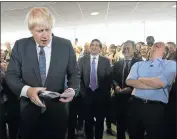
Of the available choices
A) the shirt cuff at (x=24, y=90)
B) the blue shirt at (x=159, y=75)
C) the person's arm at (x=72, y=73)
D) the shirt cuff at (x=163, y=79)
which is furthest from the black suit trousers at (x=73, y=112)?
the shirt cuff at (x=24, y=90)

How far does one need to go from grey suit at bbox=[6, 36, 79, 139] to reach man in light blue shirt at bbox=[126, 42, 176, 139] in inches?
48.3

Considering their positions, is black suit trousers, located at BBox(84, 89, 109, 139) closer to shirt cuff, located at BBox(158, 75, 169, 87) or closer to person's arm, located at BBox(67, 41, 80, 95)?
shirt cuff, located at BBox(158, 75, 169, 87)

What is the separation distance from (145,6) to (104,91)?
4.23 meters

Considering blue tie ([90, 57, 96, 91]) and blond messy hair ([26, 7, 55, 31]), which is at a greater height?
blond messy hair ([26, 7, 55, 31])

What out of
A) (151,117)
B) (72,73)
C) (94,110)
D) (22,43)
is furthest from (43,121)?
(94,110)

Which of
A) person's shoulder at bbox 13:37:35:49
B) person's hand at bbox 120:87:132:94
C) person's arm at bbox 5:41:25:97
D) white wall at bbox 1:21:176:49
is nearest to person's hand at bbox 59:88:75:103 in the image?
person's arm at bbox 5:41:25:97

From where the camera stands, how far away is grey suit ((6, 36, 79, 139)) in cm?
137

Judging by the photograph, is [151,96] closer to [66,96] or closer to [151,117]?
[151,117]

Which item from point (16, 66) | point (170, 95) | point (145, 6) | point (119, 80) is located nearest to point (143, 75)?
point (170, 95)

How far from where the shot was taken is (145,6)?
6.98 meters

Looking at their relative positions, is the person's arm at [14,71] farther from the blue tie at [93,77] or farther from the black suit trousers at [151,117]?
the blue tie at [93,77]

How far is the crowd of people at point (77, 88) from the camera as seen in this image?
137 cm

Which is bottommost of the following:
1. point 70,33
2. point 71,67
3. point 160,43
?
point 71,67

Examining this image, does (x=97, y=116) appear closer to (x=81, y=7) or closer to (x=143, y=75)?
(x=143, y=75)
